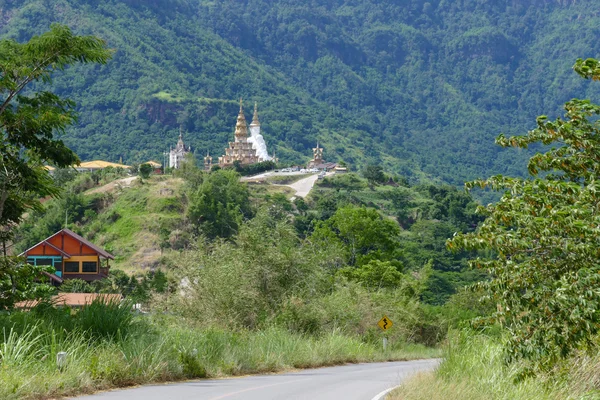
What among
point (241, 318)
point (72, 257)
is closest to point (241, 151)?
point (72, 257)

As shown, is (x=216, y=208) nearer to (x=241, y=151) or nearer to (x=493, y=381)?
(x=241, y=151)

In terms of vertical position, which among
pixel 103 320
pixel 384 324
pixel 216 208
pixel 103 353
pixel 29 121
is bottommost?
pixel 103 353

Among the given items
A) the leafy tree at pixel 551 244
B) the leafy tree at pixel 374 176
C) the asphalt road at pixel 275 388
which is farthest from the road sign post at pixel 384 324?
the leafy tree at pixel 374 176

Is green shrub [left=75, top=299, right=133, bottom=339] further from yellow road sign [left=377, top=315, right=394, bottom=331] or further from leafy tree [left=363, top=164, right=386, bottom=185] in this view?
leafy tree [left=363, top=164, right=386, bottom=185]

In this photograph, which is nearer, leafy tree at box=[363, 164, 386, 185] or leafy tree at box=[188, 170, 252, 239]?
leafy tree at box=[188, 170, 252, 239]

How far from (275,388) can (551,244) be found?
6516 mm

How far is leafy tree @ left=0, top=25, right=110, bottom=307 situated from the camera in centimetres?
1798

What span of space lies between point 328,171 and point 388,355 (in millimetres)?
116128

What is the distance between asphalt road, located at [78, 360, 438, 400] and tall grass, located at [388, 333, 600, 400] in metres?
1.33

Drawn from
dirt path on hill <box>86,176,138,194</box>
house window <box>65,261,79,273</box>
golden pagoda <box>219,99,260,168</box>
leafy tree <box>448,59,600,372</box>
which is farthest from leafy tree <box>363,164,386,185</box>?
leafy tree <box>448,59,600,372</box>

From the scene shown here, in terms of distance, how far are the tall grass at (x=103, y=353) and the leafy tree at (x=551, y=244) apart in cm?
591

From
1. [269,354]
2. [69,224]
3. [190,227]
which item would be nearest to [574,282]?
[269,354]

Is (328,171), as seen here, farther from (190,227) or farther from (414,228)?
(190,227)

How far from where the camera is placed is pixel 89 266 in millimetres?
71875
